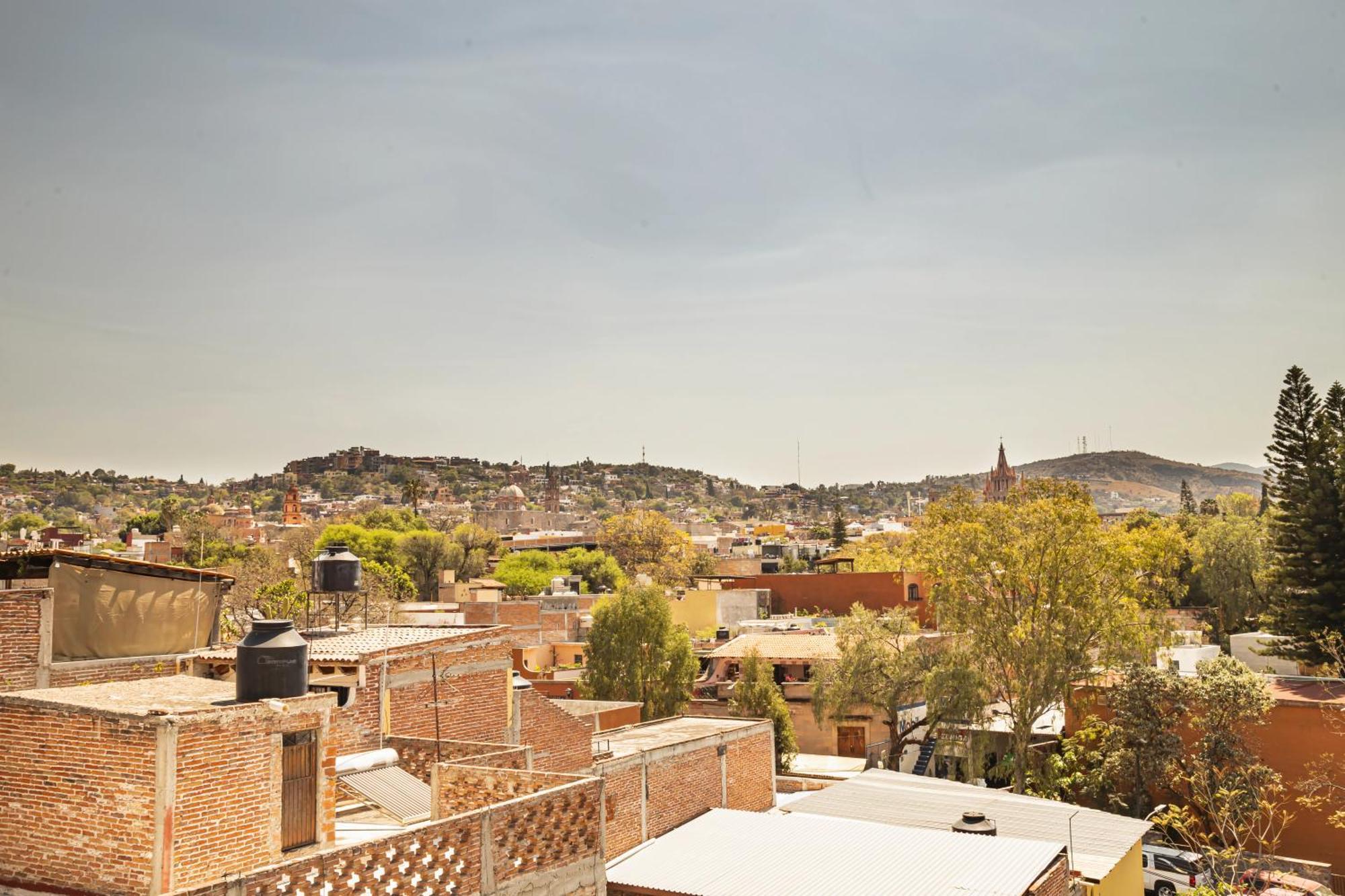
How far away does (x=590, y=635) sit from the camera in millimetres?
34594

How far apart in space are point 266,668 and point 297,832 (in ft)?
4.79

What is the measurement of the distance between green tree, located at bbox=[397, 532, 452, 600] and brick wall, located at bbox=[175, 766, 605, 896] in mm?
62254

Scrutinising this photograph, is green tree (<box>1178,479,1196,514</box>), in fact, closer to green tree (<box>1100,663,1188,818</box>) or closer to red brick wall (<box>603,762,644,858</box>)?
green tree (<box>1100,663,1188,818</box>)

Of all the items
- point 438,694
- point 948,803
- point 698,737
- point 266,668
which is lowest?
point 948,803

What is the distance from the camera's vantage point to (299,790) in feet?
31.1

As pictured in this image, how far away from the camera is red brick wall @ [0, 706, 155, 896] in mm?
8109

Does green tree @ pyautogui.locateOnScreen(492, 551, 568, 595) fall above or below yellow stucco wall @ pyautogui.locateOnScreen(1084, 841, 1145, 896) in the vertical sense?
above

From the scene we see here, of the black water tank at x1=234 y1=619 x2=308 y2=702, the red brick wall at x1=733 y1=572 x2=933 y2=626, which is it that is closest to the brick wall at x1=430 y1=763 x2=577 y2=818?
the black water tank at x1=234 y1=619 x2=308 y2=702

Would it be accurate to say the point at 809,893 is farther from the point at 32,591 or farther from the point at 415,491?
the point at 415,491

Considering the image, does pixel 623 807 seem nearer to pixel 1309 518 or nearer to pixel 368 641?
pixel 368 641

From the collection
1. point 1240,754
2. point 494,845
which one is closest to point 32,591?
point 494,845

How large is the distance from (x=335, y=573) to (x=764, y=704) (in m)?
19.4

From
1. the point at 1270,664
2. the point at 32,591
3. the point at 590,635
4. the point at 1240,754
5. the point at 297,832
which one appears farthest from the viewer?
the point at 590,635

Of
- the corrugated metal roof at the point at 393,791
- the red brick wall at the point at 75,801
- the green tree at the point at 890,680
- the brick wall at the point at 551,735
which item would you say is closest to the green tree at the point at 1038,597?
the green tree at the point at 890,680
